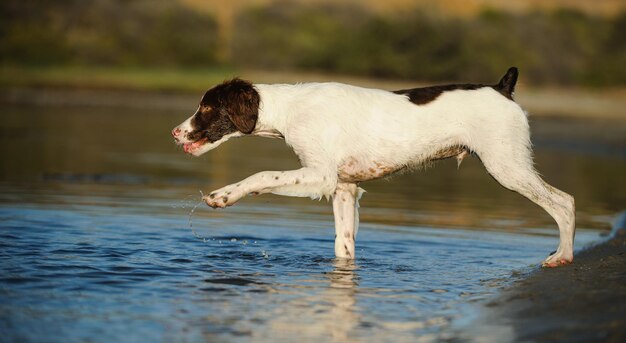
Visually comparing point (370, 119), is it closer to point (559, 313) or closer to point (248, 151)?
point (559, 313)

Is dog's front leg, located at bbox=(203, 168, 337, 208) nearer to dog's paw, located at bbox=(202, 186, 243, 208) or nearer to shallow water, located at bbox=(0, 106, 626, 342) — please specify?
dog's paw, located at bbox=(202, 186, 243, 208)

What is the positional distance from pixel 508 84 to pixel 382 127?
1086 millimetres

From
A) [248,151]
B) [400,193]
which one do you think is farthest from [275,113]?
[248,151]

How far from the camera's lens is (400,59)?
1524 inches

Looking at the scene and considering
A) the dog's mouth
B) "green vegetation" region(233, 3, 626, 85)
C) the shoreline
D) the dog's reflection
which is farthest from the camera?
"green vegetation" region(233, 3, 626, 85)

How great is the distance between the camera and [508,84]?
834 cm

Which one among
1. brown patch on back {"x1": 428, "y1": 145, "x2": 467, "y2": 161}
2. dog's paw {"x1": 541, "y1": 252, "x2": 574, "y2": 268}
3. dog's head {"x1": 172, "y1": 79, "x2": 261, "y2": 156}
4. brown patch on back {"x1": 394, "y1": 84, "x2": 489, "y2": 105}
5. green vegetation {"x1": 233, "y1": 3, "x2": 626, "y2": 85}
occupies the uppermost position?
green vegetation {"x1": 233, "y1": 3, "x2": 626, "y2": 85}

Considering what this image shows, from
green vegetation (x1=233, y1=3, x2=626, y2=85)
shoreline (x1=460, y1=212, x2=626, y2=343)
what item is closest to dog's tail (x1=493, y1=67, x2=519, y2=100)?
shoreline (x1=460, y1=212, x2=626, y2=343)

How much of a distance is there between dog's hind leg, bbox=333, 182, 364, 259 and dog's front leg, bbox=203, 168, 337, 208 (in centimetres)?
70

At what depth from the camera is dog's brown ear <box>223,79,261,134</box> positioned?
8.03 meters

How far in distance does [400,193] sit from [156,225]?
4585mm

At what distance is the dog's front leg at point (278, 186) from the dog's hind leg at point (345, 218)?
698 millimetres

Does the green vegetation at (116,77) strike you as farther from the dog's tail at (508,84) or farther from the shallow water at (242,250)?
the dog's tail at (508,84)

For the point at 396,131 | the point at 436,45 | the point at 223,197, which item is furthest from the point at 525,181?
the point at 436,45
